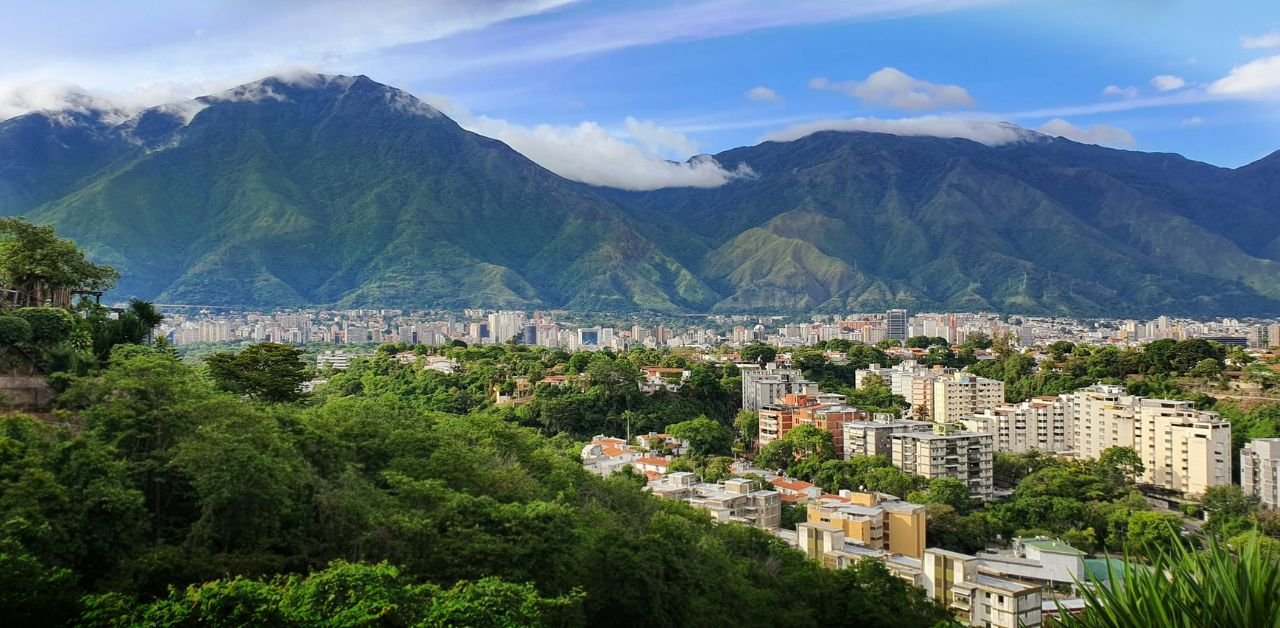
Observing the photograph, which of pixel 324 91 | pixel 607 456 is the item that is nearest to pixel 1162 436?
pixel 607 456

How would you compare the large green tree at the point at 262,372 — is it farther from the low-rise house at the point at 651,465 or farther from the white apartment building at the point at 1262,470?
the white apartment building at the point at 1262,470

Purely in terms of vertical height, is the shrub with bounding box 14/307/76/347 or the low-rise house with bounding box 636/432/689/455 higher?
the shrub with bounding box 14/307/76/347

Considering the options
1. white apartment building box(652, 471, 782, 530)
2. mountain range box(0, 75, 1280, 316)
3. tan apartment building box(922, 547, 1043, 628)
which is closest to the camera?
tan apartment building box(922, 547, 1043, 628)

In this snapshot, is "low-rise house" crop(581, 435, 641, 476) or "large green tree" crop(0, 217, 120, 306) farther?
"low-rise house" crop(581, 435, 641, 476)

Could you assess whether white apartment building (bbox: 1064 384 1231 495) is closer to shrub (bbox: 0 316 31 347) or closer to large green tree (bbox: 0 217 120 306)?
large green tree (bbox: 0 217 120 306)

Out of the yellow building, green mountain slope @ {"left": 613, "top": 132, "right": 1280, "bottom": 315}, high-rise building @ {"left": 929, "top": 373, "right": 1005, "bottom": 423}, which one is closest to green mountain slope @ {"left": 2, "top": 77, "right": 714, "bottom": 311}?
green mountain slope @ {"left": 613, "top": 132, "right": 1280, "bottom": 315}

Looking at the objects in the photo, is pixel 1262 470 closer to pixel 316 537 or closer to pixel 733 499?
pixel 733 499

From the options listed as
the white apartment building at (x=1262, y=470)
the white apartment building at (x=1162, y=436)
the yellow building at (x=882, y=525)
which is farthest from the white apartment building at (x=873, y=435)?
the white apartment building at (x=1262, y=470)
